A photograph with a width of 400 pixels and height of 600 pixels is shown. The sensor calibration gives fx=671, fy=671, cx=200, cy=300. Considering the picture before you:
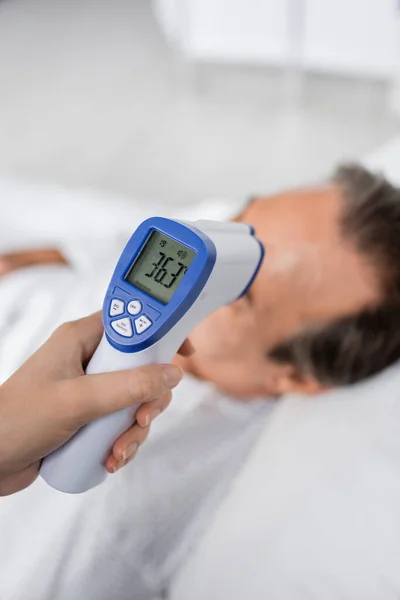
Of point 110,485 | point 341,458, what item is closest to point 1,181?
point 110,485

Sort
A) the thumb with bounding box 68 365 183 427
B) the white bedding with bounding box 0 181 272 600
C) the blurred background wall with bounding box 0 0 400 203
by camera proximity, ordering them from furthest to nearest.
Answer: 1. the blurred background wall with bounding box 0 0 400 203
2. the white bedding with bounding box 0 181 272 600
3. the thumb with bounding box 68 365 183 427

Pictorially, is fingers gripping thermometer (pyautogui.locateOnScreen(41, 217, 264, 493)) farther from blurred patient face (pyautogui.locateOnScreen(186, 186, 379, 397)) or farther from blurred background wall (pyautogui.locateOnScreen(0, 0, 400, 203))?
blurred background wall (pyautogui.locateOnScreen(0, 0, 400, 203))

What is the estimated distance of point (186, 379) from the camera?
3.39 ft

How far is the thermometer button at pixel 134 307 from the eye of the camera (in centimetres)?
62

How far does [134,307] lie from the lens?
0.62 meters

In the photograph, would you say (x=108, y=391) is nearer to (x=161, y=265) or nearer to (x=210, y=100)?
(x=161, y=265)

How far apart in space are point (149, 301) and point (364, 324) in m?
0.42

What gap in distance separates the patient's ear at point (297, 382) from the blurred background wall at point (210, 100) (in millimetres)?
1017

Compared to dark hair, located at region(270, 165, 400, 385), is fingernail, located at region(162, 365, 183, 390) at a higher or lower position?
higher

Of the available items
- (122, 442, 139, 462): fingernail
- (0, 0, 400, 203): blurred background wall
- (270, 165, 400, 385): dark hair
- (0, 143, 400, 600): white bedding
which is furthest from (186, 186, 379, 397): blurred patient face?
(0, 0, 400, 203): blurred background wall

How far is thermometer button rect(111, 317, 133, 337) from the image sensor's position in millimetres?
617

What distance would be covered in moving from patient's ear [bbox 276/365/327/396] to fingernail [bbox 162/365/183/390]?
373 mm

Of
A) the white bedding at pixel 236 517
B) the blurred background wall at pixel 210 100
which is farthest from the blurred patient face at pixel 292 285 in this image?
the blurred background wall at pixel 210 100

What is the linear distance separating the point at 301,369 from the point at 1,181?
84 cm
